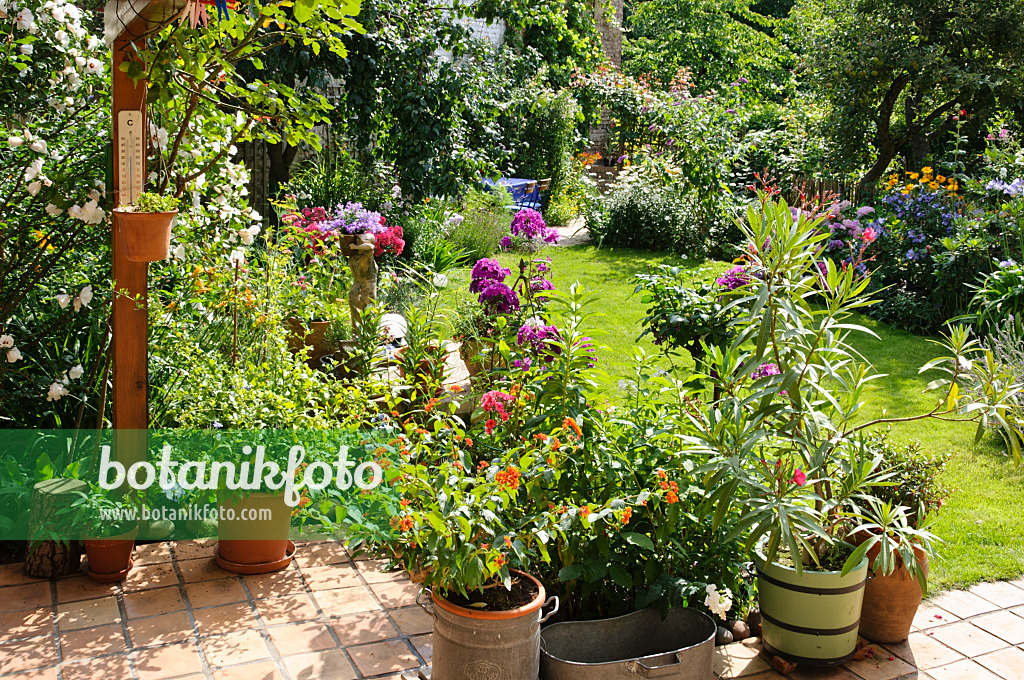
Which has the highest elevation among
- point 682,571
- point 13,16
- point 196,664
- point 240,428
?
point 13,16

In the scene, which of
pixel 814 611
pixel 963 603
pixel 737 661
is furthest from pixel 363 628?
pixel 963 603

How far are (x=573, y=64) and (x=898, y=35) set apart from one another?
4339 mm

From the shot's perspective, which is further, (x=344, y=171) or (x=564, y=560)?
(x=344, y=171)

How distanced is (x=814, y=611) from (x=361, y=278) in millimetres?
3196

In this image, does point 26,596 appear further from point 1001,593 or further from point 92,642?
point 1001,593

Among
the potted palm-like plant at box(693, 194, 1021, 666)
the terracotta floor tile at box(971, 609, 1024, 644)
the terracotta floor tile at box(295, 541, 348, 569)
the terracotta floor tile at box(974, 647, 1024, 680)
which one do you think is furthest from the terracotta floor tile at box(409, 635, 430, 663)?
the terracotta floor tile at box(971, 609, 1024, 644)

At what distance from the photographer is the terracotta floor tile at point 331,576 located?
320 centimetres

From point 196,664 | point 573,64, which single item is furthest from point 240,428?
point 573,64

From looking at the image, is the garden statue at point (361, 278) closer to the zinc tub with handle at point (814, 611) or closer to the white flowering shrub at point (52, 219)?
the white flowering shrub at point (52, 219)

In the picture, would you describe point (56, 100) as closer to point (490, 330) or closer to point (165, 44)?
point (165, 44)

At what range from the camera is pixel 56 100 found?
11.0 feet

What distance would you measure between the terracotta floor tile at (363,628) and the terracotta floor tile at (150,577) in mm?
684

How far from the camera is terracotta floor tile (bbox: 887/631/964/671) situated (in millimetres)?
2801

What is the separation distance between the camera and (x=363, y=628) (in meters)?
2.90
